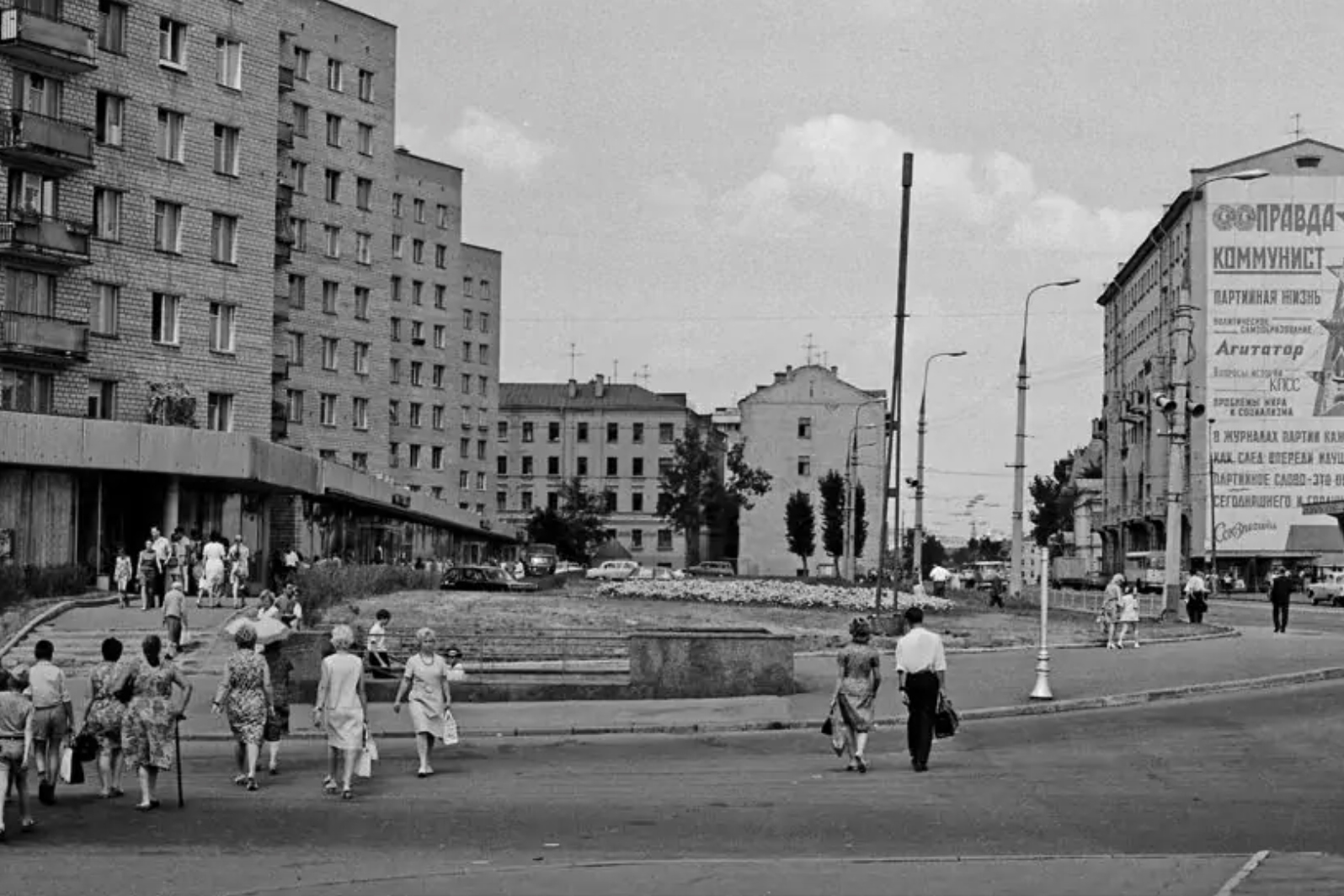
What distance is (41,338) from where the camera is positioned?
2010 inches

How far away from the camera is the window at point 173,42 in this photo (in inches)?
→ 2192

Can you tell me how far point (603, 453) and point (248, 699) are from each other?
123 metres

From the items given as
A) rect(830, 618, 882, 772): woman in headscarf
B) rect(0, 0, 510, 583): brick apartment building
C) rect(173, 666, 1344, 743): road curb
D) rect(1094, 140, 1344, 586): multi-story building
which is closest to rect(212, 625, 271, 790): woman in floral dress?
rect(173, 666, 1344, 743): road curb

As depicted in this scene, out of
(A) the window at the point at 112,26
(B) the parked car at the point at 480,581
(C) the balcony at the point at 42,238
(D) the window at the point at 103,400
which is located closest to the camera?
(C) the balcony at the point at 42,238

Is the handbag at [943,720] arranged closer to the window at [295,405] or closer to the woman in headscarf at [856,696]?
the woman in headscarf at [856,696]

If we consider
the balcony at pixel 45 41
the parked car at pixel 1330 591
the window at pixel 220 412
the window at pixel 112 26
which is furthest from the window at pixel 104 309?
the parked car at pixel 1330 591

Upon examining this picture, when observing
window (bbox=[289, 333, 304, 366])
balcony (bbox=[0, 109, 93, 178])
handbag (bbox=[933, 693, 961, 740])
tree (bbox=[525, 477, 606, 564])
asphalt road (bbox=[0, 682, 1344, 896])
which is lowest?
asphalt road (bbox=[0, 682, 1344, 896])

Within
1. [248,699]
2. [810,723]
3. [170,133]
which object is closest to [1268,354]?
[170,133]

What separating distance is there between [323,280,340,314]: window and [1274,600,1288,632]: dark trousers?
48.5 m

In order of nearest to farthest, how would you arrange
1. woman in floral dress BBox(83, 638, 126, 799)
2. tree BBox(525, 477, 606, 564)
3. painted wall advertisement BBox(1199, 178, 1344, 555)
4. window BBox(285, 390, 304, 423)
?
woman in floral dress BBox(83, 638, 126, 799) < window BBox(285, 390, 304, 423) < painted wall advertisement BBox(1199, 178, 1344, 555) < tree BBox(525, 477, 606, 564)

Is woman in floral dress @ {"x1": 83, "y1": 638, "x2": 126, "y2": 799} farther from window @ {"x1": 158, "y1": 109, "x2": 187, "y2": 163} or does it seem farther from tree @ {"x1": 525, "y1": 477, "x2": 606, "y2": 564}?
tree @ {"x1": 525, "y1": 477, "x2": 606, "y2": 564}

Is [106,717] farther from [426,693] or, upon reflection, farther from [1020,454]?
[1020,454]

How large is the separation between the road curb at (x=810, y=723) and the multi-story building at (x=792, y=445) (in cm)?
10513

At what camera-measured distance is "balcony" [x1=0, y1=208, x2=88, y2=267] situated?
5016 cm
